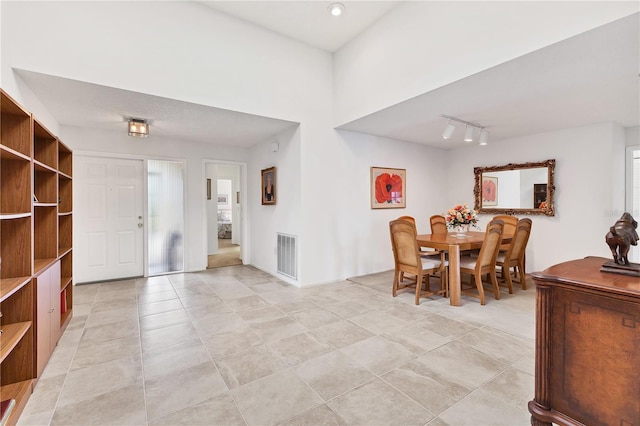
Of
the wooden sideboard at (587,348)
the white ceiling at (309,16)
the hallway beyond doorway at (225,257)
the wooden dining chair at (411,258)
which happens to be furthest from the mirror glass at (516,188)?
the hallway beyond doorway at (225,257)

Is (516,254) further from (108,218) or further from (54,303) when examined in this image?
A: (108,218)

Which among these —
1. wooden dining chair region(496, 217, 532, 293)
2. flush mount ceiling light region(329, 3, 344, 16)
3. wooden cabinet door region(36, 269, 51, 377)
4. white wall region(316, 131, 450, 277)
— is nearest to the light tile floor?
wooden cabinet door region(36, 269, 51, 377)

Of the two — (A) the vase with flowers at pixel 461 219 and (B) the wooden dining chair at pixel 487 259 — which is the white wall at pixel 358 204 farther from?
(B) the wooden dining chair at pixel 487 259

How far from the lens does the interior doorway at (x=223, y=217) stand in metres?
6.56

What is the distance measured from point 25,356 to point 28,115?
5.13 ft

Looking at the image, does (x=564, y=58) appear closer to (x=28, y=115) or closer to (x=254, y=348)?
(x=254, y=348)

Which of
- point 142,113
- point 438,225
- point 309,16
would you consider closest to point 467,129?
point 438,225

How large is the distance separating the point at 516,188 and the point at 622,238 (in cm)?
428

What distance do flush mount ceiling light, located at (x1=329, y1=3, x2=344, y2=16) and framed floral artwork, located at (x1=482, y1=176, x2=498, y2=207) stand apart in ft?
13.2

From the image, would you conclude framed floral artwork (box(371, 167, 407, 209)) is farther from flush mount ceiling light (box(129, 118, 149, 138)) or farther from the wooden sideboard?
the wooden sideboard

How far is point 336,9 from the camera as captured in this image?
3381 millimetres

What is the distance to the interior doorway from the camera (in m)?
6.56

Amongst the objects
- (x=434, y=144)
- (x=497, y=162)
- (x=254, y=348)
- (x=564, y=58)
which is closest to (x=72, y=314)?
(x=254, y=348)

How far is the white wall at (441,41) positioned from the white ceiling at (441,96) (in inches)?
3.7
